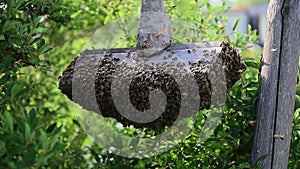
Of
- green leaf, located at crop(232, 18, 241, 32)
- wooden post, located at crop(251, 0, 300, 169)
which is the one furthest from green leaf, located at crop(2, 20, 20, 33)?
green leaf, located at crop(232, 18, 241, 32)

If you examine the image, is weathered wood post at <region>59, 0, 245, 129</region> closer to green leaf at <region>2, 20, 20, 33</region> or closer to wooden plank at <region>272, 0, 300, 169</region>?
wooden plank at <region>272, 0, 300, 169</region>

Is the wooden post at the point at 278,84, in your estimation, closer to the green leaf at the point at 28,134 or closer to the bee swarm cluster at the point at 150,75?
the bee swarm cluster at the point at 150,75

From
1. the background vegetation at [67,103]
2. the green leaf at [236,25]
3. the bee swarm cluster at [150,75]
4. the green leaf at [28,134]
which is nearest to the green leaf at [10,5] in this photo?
the background vegetation at [67,103]

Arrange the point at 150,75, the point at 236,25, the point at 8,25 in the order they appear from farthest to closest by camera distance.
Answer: the point at 236,25
the point at 150,75
the point at 8,25

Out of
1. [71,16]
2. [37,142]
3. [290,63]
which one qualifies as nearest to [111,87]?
[37,142]

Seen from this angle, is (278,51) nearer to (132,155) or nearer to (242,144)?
(242,144)

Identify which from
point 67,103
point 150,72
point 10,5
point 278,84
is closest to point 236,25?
point 278,84

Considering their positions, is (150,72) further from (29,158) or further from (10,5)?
(29,158)
